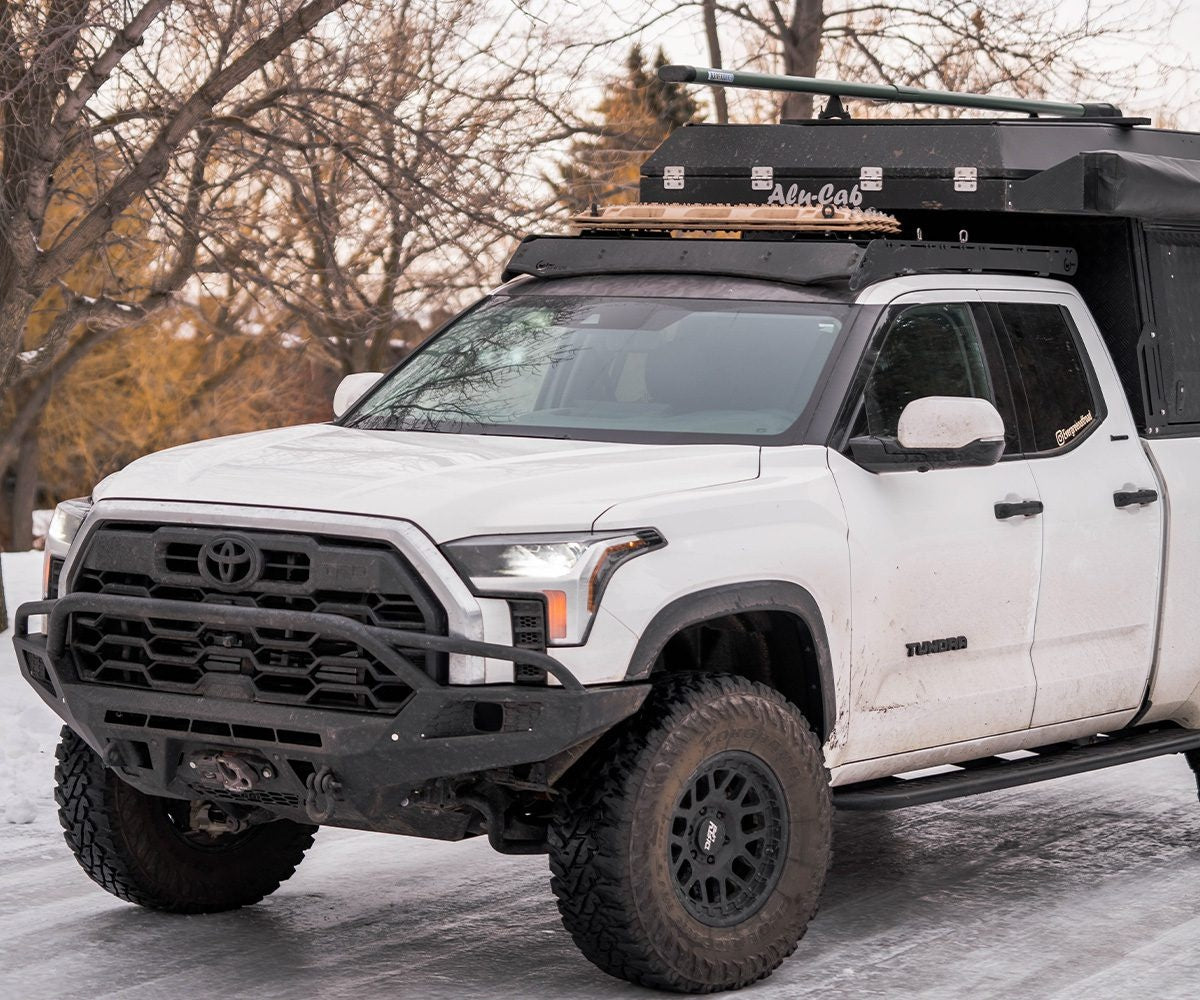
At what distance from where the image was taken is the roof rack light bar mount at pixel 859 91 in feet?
23.6

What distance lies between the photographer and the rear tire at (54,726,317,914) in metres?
5.95

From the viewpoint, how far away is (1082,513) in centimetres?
645

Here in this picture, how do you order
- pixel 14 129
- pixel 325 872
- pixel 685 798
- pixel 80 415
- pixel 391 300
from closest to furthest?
pixel 685 798 → pixel 325 872 → pixel 14 129 → pixel 391 300 → pixel 80 415

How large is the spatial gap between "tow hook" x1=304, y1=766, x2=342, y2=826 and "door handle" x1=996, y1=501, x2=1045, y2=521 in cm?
227

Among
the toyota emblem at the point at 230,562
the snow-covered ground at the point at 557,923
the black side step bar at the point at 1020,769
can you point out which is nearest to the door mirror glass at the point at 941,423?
the black side step bar at the point at 1020,769

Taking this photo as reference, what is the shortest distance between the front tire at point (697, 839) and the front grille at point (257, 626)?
59cm

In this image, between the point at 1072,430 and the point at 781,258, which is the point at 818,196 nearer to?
the point at 781,258

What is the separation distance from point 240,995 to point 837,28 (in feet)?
43.0

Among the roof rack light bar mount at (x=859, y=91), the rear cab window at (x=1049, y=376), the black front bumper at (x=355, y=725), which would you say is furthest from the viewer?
the roof rack light bar mount at (x=859, y=91)

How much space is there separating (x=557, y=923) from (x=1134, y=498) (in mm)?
2350

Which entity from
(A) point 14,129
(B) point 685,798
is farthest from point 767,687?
(A) point 14,129

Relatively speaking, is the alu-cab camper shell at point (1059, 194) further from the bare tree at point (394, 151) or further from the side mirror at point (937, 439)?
the bare tree at point (394, 151)

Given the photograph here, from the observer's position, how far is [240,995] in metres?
5.37

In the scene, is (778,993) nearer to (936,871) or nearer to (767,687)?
(767,687)
